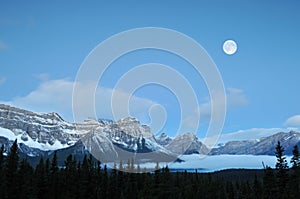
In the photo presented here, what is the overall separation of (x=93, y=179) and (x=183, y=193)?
4848cm

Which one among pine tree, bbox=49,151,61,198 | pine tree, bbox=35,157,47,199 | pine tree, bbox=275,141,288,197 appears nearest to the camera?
pine tree, bbox=275,141,288,197

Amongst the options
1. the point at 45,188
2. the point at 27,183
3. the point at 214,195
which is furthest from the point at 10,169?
the point at 214,195

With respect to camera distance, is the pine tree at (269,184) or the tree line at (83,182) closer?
the tree line at (83,182)

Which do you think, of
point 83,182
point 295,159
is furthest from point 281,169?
point 83,182

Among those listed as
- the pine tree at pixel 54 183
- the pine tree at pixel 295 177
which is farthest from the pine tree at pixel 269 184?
the pine tree at pixel 54 183

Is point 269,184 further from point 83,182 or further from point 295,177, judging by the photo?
point 83,182

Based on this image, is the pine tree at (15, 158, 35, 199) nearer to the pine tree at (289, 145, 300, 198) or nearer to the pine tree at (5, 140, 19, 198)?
the pine tree at (5, 140, 19, 198)

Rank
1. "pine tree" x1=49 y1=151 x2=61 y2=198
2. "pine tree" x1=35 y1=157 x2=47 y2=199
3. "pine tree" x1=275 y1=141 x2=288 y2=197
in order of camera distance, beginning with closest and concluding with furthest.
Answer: "pine tree" x1=275 y1=141 x2=288 y2=197
"pine tree" x1=35 y1=157 x2=47 y2=199
"pine tree" x1=49 y1=151 x2=61 y2=198

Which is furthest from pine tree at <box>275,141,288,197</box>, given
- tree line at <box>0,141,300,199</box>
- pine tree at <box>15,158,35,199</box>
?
pine tree at <box>15,158,35,199</box>

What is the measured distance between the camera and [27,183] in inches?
3014

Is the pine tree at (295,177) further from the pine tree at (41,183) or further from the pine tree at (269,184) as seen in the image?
the pine tree at (41,183)

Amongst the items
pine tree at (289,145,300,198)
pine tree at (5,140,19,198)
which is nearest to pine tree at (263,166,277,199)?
pine tree at (289,145,300,198)

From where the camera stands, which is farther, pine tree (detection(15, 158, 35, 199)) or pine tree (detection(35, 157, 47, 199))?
pine tree (detection(35, 157, 47, 199))

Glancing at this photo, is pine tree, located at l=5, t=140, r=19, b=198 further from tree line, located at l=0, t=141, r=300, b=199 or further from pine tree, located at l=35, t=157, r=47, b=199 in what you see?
pine tree, located at l=35, t=157, r=47, b=199
